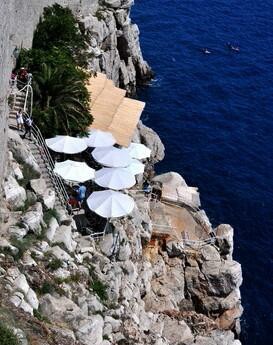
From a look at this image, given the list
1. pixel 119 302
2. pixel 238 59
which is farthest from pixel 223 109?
pixel 119 302

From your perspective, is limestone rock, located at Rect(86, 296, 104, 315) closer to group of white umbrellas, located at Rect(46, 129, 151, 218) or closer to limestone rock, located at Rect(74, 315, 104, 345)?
limestone rock, located at Rect(74, 315, 104, 345)

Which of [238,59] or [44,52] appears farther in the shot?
[238,59]

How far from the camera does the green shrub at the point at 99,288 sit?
28172 millimetres

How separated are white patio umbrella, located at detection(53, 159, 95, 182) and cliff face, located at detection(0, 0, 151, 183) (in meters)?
5.52

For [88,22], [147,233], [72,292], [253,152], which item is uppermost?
[88,22]

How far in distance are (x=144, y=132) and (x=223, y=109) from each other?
635 inches

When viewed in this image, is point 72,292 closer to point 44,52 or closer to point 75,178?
point 75,178

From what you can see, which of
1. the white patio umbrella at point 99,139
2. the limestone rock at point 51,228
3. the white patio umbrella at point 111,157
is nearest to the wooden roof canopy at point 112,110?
the white patio umbrella at point 99,139

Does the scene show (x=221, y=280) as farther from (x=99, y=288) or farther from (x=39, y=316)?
(x=39, y=316)

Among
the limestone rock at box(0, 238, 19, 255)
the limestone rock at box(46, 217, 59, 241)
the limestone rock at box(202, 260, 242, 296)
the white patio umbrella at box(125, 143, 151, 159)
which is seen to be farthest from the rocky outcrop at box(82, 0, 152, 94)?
the limestone rock at box(0, 238, 19, 255)

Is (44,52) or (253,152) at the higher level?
(44,52)

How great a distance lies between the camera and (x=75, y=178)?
33344mm

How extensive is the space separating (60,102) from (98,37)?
15536 millimetres

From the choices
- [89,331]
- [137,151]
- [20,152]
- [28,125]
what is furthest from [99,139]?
[89,331]
